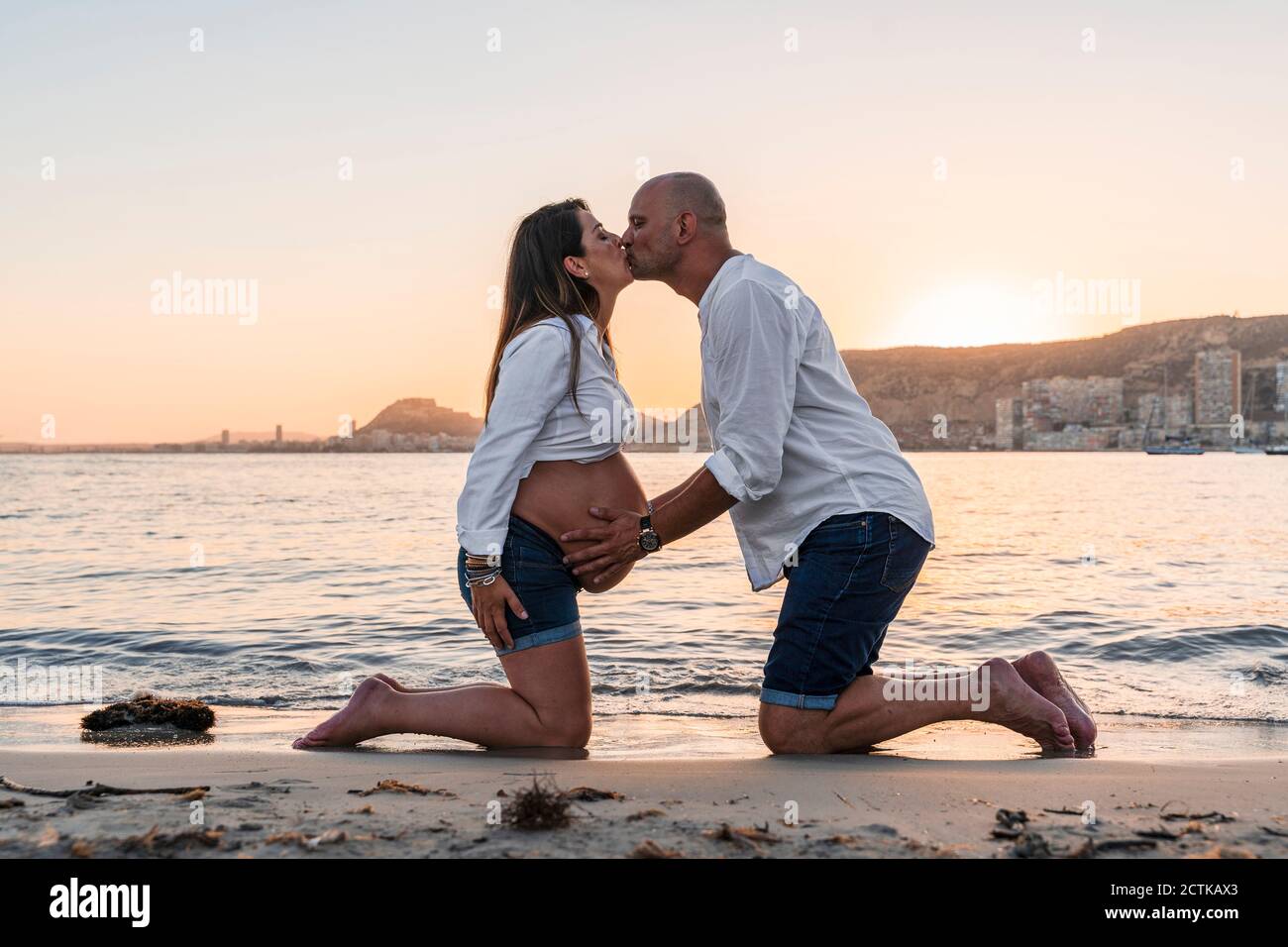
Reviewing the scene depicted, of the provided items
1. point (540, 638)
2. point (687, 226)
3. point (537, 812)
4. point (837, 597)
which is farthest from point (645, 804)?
point (687, 226)

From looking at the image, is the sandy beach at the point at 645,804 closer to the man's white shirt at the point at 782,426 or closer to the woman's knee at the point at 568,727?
the woman's knee at the point at 568,727

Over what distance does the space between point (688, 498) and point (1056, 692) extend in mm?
1936

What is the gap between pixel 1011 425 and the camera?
401 ft

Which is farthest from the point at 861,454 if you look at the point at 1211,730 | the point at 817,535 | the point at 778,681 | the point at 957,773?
the point at 1211,730

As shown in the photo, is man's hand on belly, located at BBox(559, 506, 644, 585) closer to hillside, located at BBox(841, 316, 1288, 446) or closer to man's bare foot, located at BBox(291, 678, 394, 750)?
man's bare foot, located at BBox(291, 678, 394, 750)

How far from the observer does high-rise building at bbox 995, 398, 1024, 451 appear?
399 ft

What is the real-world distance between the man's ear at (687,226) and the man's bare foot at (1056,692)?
2.28 metres

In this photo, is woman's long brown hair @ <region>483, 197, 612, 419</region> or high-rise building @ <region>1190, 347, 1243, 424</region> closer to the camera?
woman's long brown hair @ <region>483, 197, 612, 419</region>

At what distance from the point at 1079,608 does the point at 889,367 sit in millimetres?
128550

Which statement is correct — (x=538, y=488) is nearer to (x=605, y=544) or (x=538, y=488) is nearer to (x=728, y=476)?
(x=605, y=544)

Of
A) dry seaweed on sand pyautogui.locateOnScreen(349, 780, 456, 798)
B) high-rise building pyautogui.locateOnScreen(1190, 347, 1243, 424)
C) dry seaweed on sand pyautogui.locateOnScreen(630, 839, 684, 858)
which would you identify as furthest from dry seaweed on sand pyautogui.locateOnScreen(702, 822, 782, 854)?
high-rise building pyautogui.locateOnScreen(1190, 347, 1243, 424)

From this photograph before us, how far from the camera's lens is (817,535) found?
3771mm

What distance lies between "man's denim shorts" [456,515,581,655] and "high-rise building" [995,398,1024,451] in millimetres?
126422
